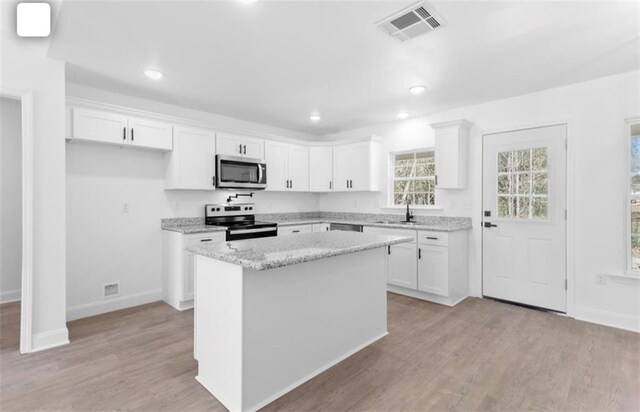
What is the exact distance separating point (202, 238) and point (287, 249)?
203 centimetres

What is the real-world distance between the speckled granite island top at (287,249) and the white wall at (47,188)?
4.93ft

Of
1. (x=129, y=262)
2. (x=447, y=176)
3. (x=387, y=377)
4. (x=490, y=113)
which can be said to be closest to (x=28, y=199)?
(x=129, y=262)

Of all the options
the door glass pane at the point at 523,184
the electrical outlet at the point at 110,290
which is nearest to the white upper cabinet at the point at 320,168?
the door glass pane at the point at 523,184

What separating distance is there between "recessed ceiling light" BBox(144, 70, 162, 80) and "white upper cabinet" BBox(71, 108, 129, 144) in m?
0.66

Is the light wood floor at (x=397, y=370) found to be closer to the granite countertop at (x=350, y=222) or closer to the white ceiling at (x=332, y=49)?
the granite countertop at (x=350, y=222)

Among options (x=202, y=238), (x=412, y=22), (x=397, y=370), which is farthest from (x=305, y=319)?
(x=412, y=22)

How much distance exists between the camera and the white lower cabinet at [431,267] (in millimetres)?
3869

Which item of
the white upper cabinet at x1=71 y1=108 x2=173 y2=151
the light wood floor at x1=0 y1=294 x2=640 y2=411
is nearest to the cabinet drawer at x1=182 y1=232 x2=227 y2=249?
the light wood floor at x1=0 y1=294 x2=640 y2=411

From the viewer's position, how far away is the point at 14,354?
262cm

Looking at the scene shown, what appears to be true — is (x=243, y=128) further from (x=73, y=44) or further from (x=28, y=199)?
(x=28, y=199)

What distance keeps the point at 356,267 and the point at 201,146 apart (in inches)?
103

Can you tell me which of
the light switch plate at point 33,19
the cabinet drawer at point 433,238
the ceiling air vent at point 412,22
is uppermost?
the light switch plate at point 33,19

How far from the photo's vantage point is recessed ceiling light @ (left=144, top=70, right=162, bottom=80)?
3029 millimetres

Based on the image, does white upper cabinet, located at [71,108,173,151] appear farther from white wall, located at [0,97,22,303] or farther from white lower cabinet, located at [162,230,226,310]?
white wall, located at [0,97,22,303]
